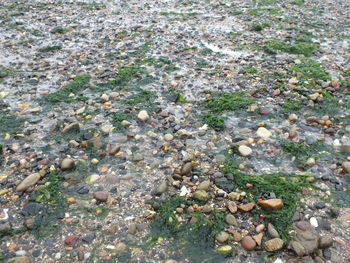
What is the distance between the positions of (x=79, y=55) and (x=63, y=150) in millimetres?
4451

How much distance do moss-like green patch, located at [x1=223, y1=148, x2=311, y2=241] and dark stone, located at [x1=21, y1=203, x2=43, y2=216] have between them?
263 centimetres

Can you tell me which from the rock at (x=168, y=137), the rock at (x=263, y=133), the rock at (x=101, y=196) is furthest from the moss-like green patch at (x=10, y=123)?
the rock at (x=263, y=133)

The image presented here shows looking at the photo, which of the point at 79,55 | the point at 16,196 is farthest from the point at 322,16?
the point at 16,196

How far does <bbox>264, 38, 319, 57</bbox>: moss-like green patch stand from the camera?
952 cm

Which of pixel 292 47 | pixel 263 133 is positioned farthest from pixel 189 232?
pixel 292 47

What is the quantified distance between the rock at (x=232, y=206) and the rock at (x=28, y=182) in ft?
8.88

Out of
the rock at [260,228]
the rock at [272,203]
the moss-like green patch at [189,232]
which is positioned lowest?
the moss-like green patch at [189,232]

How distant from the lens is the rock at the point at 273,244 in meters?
3.91

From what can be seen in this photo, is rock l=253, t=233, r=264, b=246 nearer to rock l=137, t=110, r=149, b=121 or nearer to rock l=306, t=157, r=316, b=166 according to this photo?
rock l=306, t=157, r=316, b=166

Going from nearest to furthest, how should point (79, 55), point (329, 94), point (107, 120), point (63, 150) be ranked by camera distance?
point (63, 150), point (107, 120), point (329, 94), point (79, 55)

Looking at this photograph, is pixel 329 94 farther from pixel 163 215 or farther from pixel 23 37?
pixel 23 37

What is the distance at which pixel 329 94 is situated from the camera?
7277 millimetres

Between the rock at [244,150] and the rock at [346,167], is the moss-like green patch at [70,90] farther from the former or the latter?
the rock at [346,167]

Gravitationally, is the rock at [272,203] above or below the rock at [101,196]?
above
